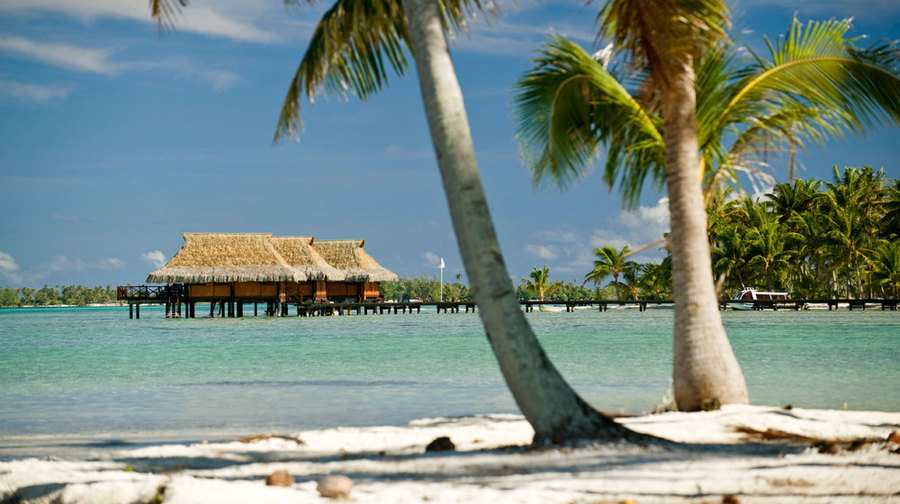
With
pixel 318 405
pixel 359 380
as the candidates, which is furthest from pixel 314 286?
pixel 318 405

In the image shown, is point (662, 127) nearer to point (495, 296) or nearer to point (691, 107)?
point (691, 107)

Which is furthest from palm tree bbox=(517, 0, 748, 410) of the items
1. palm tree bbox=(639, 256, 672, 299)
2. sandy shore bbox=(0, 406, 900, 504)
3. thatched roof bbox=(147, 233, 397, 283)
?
palm tree bbox=(639, 256, 672, 299)

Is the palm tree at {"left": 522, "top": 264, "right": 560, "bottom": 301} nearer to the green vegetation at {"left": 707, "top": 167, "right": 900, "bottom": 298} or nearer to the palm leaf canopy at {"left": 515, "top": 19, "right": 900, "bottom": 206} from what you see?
the green vegetation at {"left": 707, "top": 167, "right": 900, "bottom": 298}

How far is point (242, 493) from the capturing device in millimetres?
3746

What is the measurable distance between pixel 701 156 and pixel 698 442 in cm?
298

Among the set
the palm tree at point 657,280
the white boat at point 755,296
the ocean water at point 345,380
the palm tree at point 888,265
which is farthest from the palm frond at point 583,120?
the palm tree at point 657,280

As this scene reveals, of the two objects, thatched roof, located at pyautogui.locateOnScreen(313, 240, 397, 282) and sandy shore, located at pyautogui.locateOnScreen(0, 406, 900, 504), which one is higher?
thatched roof, located at pyautogui.locateOnScreen(313, 240, 397, 282)

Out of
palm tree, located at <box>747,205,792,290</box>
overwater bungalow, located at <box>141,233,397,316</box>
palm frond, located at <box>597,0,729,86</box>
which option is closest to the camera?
palm frond, located at <box>597,0,729,86</box>

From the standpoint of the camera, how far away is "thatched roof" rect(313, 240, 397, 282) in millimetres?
50031

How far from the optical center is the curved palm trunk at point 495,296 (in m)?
4.41

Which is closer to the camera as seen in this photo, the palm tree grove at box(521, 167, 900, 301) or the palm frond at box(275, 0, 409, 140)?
the palm frond at box(275, 0, 409, 140)

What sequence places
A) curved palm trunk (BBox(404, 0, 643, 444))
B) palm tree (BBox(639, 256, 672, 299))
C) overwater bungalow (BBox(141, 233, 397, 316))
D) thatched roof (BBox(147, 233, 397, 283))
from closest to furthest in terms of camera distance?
curved palm trunk (BBox(404, 0, 643, 444)) → thatched roof (BBox(147, 233, 397, 283)) → overwater bungalow (BBox(141, 233, 397, 316)) → palm tree (BBox(639, 256, 672, 299))

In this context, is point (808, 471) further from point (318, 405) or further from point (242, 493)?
point (318, 405)

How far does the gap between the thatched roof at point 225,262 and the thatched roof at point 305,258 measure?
1238 millimetres
